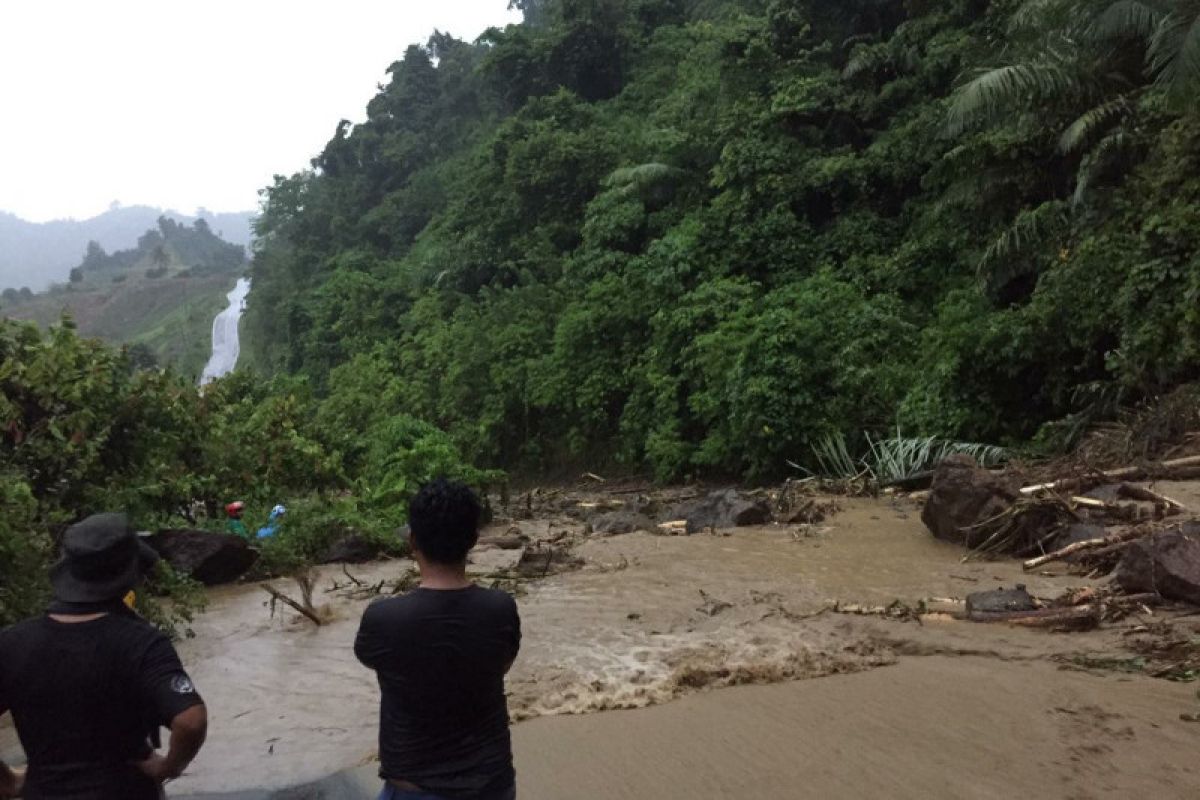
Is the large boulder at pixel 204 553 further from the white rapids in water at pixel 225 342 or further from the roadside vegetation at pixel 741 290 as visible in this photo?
the white rapids in water at pixel 225 342

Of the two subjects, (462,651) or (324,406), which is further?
(324,406)

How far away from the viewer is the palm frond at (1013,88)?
14562 millimetres

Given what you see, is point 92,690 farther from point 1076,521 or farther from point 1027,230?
point 1027,230

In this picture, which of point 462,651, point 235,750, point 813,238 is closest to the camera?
point 462,651

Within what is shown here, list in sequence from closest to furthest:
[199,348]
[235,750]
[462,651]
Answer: [462,651] < [235,750] < [199,348]

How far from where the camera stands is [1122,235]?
1315 cm

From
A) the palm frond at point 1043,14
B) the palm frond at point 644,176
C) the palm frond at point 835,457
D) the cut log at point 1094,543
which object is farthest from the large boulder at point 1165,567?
the palm frond at point 644,176

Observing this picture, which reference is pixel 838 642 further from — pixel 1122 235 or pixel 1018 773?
pixel 1122 235

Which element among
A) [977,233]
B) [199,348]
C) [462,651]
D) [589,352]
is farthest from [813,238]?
[199,348]

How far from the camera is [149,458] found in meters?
9.59

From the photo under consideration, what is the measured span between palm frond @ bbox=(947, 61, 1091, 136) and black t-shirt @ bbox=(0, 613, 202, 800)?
1478 centimetres

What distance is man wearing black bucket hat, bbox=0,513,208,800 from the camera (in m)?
2.43

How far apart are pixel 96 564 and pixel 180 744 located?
512mm

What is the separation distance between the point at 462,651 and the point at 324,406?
2758 cm
